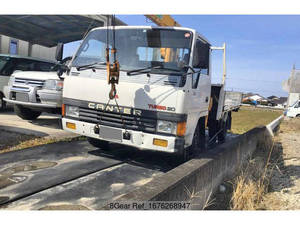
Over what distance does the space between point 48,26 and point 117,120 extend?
11.7 m

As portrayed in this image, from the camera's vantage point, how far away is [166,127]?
3941 mm

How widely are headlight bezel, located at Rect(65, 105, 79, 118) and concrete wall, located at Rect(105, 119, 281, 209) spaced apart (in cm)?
205

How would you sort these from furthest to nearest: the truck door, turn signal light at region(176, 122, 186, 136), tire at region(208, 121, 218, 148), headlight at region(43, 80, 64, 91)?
1. tire at region(208, 121, 218, 148)
2. headlight at region(43, 80, 64, 91)
3. the truck door
4. turn signal light at region(176, 122, 186, 136)

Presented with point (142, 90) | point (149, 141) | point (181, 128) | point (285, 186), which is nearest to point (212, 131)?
point (285, 186)

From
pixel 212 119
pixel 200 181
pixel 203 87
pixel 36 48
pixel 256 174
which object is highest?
pixel 36 48

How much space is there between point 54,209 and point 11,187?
0.87 m

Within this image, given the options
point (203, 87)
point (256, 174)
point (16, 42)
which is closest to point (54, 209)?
point (203, 87)

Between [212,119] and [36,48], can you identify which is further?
[36,48]

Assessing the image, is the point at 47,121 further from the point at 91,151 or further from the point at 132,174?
the point at 132,174

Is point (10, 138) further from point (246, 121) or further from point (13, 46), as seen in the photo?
point (246, 121)

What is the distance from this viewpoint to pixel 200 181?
11.1 feet

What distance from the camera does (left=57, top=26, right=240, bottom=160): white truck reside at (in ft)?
12.9

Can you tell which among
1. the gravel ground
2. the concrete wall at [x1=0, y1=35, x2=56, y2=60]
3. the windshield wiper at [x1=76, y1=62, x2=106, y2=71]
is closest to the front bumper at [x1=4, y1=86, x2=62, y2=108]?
the gravel ground

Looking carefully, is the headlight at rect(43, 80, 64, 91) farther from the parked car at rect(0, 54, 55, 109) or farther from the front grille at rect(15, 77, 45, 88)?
the parked car at rect(0, 54, 55, 109)
